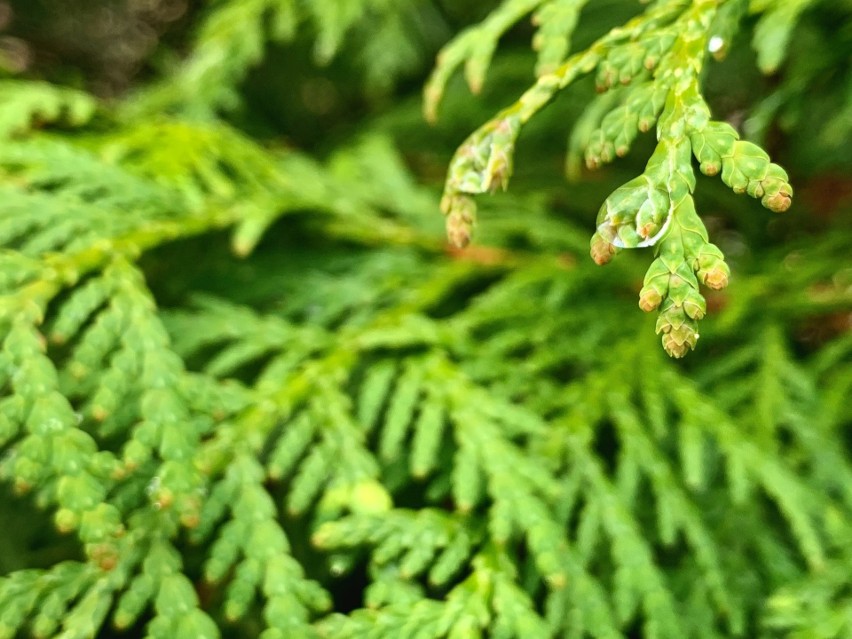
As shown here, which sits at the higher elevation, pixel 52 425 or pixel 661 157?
pixel 661 157

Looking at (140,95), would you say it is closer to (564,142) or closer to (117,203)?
(117,203)

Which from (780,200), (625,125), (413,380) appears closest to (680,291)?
(780,200)

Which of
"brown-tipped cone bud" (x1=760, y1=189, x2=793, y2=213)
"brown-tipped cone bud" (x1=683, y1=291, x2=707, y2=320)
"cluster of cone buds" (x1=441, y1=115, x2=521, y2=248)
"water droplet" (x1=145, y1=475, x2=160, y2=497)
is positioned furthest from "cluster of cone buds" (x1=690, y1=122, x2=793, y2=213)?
"water droplet" (x1=145, y1=475, x2=160, y2=497)

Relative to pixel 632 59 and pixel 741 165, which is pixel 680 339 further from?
pixel 632 59

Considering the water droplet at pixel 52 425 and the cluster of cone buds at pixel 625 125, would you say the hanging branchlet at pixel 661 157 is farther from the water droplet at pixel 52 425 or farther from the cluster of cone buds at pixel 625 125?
the water droplet at pixel 52 425

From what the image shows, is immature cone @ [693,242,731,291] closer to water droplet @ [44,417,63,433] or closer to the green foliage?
the green foliage

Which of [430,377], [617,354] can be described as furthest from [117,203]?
[617,354]

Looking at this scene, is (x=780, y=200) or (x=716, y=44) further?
(x=716, y=44)

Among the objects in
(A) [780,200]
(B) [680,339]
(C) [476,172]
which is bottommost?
(B) [680,339]
